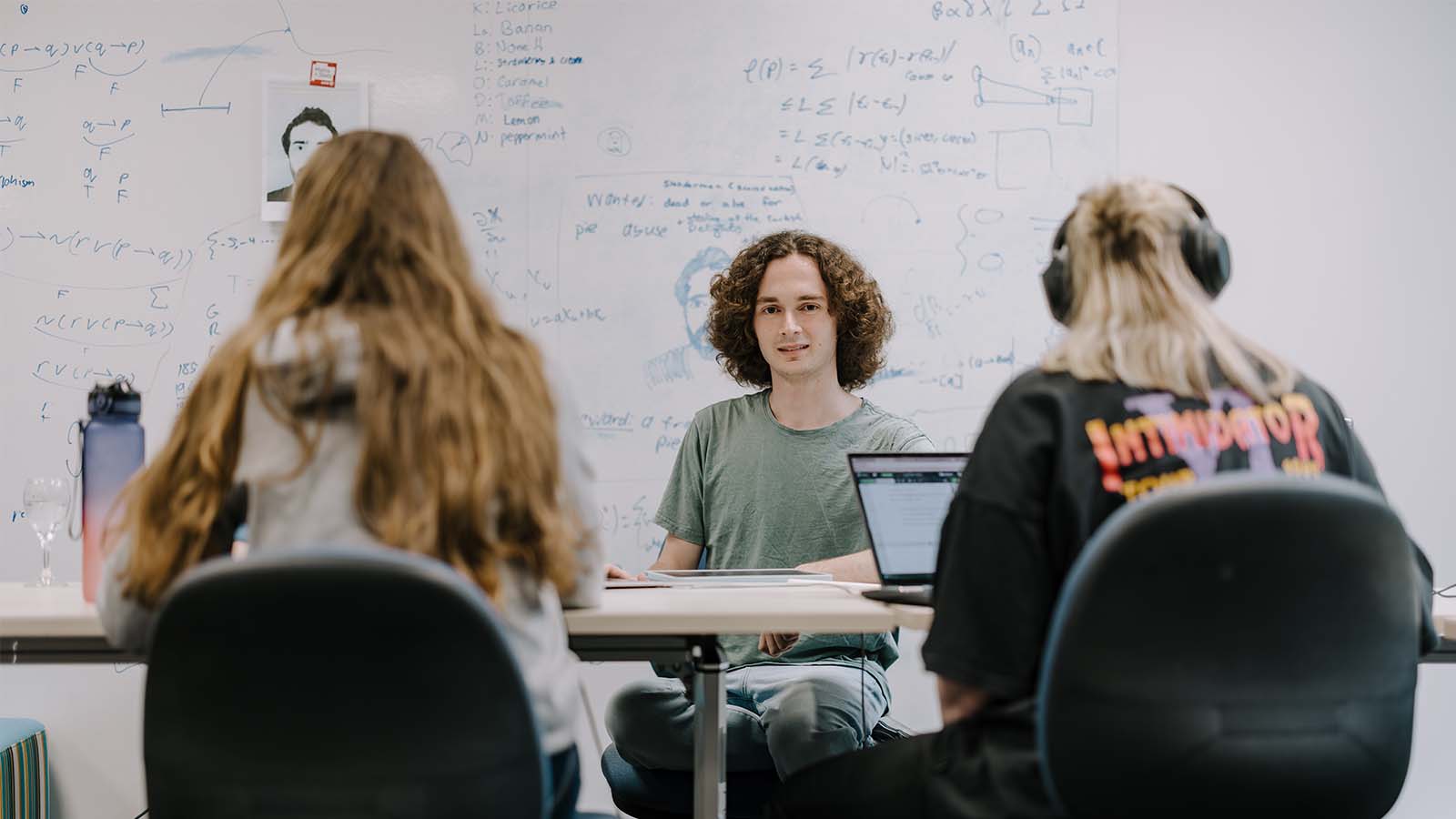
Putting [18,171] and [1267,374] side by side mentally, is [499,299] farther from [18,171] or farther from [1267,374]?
[1267,374]

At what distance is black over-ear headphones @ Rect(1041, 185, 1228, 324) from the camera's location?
134 cm

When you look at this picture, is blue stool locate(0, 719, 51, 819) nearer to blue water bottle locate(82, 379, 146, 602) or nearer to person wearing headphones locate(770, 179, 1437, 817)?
blue water bottle locate(82, 379, 146, 602)

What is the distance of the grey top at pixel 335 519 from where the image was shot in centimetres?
114

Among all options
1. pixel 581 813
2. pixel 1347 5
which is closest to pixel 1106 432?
pixel 581 813

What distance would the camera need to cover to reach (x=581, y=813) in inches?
56.0

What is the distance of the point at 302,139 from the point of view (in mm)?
3062

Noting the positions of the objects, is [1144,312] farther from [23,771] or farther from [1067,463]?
[23,771]

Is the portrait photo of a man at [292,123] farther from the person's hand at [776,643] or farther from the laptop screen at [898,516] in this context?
the laptop screen at [898,516]

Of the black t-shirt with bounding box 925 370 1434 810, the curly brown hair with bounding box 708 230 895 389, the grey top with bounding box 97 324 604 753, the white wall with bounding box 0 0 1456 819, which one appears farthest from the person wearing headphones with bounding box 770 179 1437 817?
the white wall with bounding box 0 0 1456 819

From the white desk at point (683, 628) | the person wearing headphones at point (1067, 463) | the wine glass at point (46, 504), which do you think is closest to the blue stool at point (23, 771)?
the wine glass at point (46, 504)

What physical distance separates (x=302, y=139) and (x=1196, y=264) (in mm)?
2405

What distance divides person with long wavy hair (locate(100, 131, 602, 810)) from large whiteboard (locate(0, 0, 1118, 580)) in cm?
177

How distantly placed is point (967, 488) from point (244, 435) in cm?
72

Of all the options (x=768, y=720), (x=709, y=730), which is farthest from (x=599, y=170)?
(x=709, y=730)
